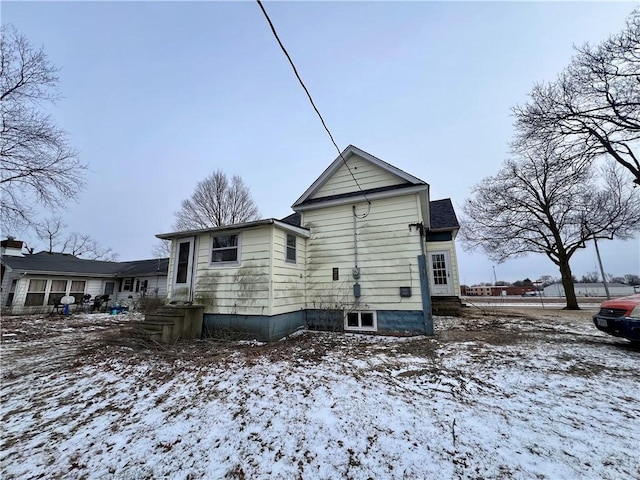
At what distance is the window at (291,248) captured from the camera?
25.4 feet

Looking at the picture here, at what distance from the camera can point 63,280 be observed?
17.2 meters

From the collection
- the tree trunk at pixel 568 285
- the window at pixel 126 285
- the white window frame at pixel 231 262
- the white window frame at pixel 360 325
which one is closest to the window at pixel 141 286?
the window at pixel 126 285

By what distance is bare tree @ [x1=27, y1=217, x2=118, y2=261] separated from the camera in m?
28.8

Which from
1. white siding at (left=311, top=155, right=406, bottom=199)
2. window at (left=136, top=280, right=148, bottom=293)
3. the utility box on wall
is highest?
white siding at (left=311, top=155, right=406, bottom=199)

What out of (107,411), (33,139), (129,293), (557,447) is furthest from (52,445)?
(129,293)

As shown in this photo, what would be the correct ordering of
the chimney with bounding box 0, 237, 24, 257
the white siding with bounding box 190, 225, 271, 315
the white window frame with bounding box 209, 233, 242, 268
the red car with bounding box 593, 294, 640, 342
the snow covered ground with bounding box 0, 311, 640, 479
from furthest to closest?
1. the chimney with bounding box 0, 237, 24, 257
2. the white window frame with bounding box 209, 233, 242, 268
3. the white siding with bounding box 190, 225, 271, 315
4. the red car with bounding box 593, 294, 640, 342
5. the snow covered ground with bounding box 0, 311, 640, 479

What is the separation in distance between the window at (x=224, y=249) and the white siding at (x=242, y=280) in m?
0.18

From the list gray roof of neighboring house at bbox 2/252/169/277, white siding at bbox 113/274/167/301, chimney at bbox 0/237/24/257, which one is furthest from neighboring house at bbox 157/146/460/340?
chimney at bbox 0/237/24/257

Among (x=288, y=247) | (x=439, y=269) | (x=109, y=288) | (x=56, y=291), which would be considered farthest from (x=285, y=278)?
(x=109, y=288)

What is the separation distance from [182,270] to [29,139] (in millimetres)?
12018

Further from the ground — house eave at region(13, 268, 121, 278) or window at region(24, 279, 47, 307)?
house eave at region(13, 268, 121, 278)

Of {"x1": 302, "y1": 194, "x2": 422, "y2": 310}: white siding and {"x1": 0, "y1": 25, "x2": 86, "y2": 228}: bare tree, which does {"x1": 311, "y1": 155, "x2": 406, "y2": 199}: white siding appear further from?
{"x1": 0, "y1": 25, "x2": 86, "y2": 228}: bare tree

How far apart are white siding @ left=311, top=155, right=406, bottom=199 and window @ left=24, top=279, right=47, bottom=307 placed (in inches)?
809

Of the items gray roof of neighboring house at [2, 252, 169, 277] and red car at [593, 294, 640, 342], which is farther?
gray roof of neighboring house at [2, 252, 169, 277]
